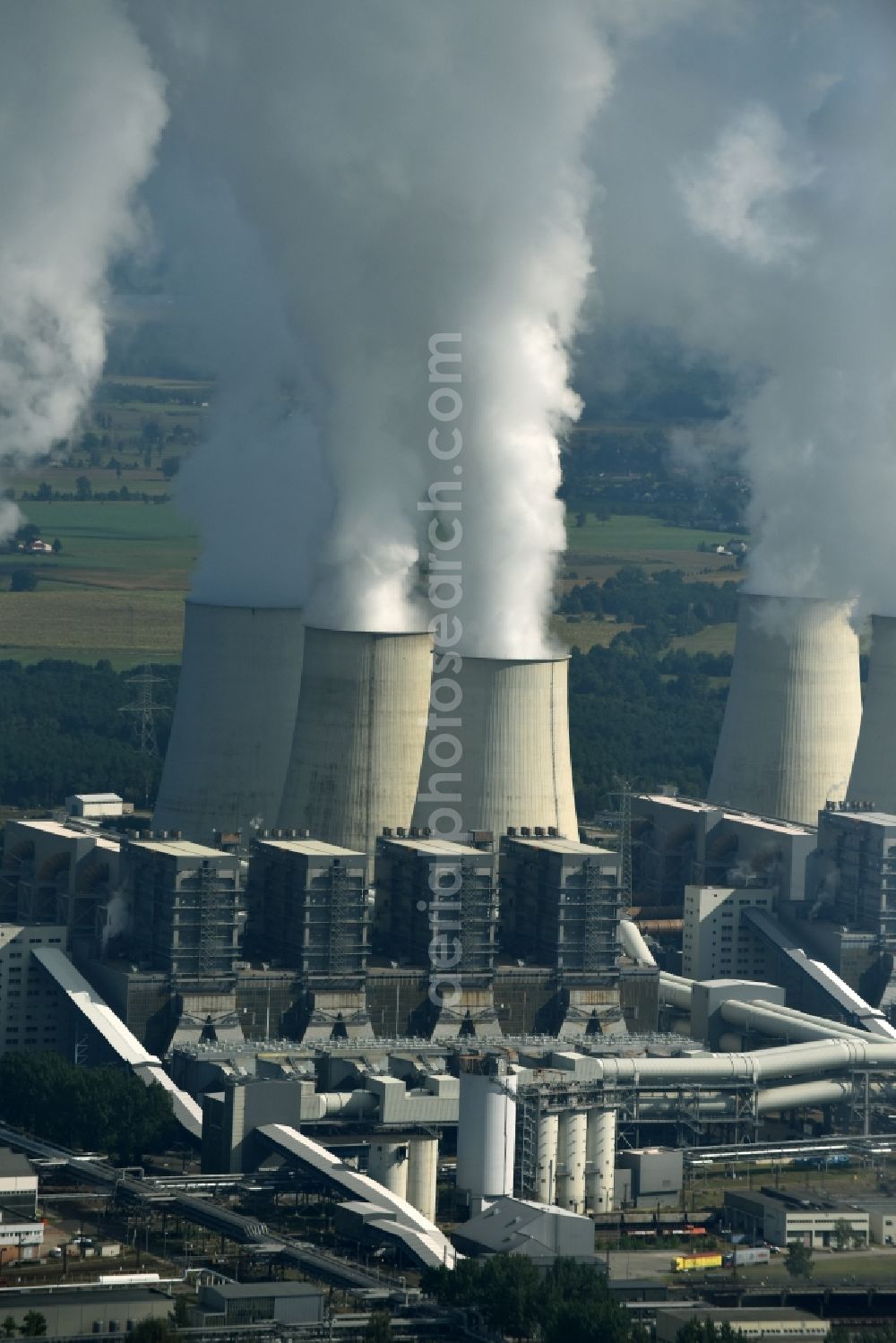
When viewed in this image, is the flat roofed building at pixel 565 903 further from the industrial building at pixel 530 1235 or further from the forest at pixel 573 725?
the forest at pixel 573 725

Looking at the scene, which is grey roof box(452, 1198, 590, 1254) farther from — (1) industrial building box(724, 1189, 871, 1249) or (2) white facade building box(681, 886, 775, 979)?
(2) white facade building box(681, 886, 775, 979)

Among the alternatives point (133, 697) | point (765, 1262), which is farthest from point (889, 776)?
point (133, 697)

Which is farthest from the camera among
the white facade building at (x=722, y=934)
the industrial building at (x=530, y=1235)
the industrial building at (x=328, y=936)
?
the white facade building at (x=722, y=934)

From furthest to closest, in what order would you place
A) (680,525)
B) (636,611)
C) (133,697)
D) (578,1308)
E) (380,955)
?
1. (680,525)
2. (636,611)
3. (133,697)
4. (380,955)
5. (578,1308)

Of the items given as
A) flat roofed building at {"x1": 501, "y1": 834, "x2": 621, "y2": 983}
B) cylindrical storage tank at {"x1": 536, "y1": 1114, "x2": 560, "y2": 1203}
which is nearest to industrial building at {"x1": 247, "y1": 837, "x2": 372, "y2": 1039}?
flat roofed building at {"x1": 501, "y1": 834, "x2": 621, "y2": 983}

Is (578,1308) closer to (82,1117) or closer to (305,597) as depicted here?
(82,1117)

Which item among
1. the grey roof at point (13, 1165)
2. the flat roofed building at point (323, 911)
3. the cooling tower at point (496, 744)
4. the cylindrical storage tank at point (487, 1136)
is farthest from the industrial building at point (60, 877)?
the cylindrical storage tank at point (487, 1136)

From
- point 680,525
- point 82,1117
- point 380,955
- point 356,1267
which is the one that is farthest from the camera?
point 680,525
